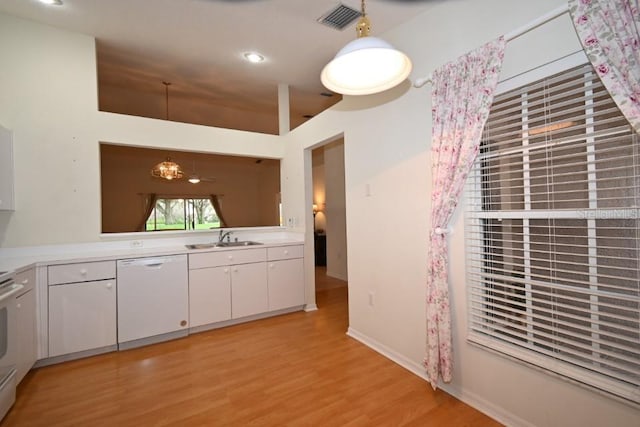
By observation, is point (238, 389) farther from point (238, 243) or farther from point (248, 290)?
point (238, 243)

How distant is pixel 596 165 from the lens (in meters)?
1.41

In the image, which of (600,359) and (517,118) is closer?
(600,359)

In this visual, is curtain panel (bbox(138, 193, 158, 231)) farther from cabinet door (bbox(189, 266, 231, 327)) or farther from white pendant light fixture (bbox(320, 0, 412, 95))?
white pendant light fixture (bbox(320, 0, 412, 95))

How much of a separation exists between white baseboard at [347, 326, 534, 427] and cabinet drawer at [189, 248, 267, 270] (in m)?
1.54

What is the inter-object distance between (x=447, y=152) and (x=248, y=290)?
8.45ft

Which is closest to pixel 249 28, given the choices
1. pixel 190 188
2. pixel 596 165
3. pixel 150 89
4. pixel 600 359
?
pixel 150 89

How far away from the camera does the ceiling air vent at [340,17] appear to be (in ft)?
7.69

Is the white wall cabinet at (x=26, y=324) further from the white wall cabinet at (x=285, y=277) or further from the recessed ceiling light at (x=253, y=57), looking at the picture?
the recessed ceiling light at (x=253, y=57)

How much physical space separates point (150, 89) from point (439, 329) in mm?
4779

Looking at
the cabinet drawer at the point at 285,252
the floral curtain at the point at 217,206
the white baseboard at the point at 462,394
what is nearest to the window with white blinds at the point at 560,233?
the white baseboard at the point at 462,394

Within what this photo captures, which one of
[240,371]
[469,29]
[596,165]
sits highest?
[469,29]

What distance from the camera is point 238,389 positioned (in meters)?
2.10

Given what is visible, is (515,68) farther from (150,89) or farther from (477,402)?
(150,89)

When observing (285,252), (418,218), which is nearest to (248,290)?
(285,252)
